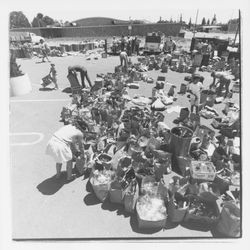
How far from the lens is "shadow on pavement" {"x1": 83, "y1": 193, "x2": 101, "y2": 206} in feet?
14.3

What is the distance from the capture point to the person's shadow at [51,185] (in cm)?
468

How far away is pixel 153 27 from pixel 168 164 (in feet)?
137

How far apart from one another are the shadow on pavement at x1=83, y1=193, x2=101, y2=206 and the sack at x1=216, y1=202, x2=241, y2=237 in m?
2.37

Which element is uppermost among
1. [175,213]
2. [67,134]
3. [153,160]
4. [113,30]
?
[113,30]

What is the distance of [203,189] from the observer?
4.06 metres

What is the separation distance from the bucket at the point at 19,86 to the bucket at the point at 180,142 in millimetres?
7916

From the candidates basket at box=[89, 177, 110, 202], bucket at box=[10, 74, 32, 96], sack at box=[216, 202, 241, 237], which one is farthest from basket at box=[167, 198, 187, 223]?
bucket at box=[10, 74, 32, 96]

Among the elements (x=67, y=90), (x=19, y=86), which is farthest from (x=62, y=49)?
(x=19, y=86)

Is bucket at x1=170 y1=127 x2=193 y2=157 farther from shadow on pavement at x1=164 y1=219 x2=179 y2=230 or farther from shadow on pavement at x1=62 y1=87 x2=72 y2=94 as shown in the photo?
shadow on pavement at x1=62 y1=87 x2=72 y2=94

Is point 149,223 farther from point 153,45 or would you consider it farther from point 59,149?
point 153,45

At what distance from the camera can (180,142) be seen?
508cm

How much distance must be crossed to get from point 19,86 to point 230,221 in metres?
9.96

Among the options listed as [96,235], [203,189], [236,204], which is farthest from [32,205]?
[236,204]

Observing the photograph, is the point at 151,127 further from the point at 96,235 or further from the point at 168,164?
the point at 96,235
